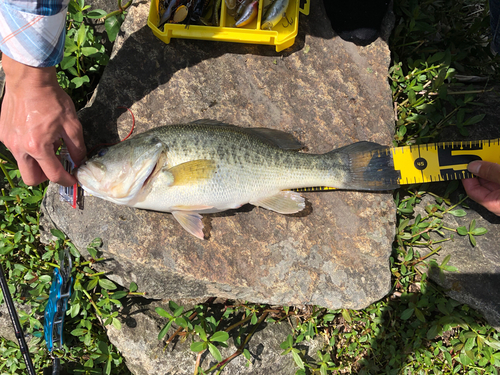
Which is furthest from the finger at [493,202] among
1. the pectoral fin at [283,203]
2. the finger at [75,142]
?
the finger at [75,142]

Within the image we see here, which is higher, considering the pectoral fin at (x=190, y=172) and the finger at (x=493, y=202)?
the pectoral fin at (x=190, y=172)

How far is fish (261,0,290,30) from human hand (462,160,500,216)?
253cm

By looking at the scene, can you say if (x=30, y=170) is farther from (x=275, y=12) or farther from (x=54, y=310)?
(x=275, y=12)

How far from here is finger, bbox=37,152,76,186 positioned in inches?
111

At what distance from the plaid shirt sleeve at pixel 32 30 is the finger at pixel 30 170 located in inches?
29.7

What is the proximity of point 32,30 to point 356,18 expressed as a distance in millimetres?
3160

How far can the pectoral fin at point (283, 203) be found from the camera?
3400 millimetres

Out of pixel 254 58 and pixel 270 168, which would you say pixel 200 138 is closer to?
pixel 270 168

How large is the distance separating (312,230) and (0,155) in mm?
3293

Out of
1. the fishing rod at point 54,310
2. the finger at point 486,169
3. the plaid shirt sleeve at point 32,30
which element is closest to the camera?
the plaid shirt sleeve at point 32,30

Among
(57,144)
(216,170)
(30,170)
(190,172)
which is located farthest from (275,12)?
(30,170)

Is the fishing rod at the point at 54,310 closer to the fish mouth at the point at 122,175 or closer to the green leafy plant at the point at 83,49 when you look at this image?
the fish mouth at the point at 122,175

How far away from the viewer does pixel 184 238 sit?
343 cm

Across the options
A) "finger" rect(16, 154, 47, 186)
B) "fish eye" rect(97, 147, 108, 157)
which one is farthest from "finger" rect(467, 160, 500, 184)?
"finger" rect(16, 154, 47, 186)
